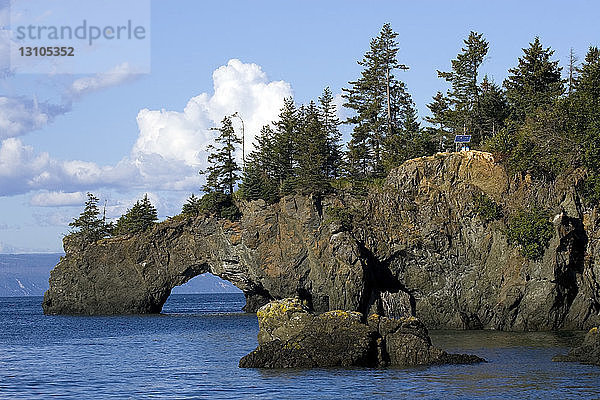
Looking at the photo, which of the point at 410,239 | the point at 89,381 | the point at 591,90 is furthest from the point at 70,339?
the point at 591,90

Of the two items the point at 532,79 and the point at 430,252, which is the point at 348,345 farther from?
the point at 532,79

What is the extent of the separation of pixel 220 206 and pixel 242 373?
163 ft

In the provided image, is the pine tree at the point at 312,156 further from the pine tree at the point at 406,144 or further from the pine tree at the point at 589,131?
the pine tree at the point at 589,131

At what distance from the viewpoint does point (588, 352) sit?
38906 millimetres

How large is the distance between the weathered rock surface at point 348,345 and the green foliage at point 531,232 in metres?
21.4

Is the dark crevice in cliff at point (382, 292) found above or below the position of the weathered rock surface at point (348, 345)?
above

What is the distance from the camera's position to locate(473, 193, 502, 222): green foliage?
6322 centimetres

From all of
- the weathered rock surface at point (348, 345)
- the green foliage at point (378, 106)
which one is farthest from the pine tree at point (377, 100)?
the weathered rock surface at point (348, 345)

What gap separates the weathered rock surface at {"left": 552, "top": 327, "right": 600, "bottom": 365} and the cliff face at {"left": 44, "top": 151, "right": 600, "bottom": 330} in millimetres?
18772

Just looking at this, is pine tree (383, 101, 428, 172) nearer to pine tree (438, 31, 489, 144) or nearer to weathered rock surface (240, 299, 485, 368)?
pine tree (438, 31, 489, 144)

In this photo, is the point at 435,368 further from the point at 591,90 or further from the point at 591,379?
the point at 591,90

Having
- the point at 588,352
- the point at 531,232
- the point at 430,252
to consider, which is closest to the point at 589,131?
the point at 531,232

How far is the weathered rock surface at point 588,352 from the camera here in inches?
1503

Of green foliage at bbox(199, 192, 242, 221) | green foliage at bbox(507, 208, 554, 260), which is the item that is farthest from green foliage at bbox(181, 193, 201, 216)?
green foliage at bbox(507, 208, 554, 260)
